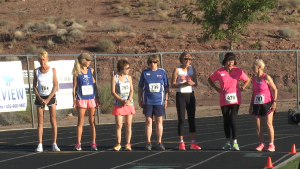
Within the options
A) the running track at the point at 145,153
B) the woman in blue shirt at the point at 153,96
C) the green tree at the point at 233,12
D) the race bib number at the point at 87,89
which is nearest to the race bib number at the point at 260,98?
the running track at the point at 145,153

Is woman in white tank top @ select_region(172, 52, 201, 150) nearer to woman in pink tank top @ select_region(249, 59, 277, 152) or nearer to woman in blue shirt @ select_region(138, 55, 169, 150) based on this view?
woman in blue shirt @ select_region(138, 55, 169, 150)

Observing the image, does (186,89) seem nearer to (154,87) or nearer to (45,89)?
(154,87)

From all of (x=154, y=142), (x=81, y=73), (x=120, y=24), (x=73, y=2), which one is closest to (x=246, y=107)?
(x=154, y=142)

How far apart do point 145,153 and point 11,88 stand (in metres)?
7.08

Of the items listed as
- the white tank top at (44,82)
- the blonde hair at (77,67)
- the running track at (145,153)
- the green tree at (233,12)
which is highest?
the green tree at (233,12)

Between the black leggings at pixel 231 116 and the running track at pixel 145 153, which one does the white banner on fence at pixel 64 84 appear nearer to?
the running track at pixel 145 153

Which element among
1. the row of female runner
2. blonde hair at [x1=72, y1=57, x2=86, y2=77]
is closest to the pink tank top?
the row of female runner

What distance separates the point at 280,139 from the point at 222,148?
1.82 m

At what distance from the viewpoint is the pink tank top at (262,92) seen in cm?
1065

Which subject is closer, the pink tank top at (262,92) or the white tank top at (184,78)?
the pink tank top at (262,92)

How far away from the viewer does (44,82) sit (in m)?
11.2

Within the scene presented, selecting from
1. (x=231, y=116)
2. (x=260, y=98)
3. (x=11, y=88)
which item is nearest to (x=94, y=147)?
(x=231, y=116)

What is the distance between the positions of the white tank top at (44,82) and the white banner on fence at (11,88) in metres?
5.49

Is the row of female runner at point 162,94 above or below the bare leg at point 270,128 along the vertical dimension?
above
